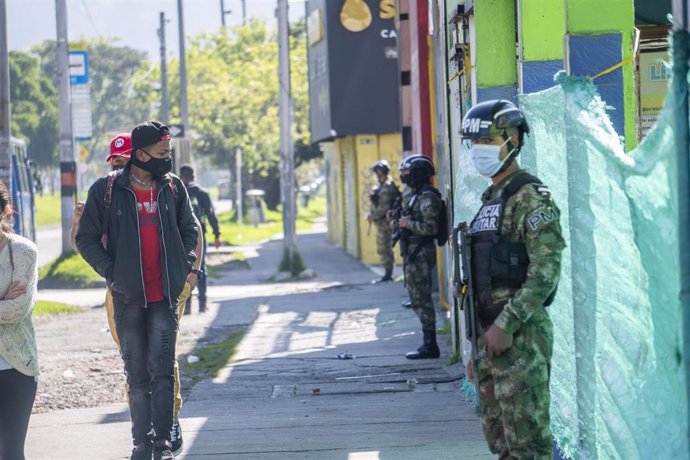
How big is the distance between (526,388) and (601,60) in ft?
6.74

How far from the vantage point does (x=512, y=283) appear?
223 inches

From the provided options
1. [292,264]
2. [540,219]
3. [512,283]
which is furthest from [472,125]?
[292,264]

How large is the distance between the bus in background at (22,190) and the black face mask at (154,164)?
16047mm

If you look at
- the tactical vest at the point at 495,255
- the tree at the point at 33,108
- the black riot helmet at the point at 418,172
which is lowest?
the tactical vest at the point at 495,255

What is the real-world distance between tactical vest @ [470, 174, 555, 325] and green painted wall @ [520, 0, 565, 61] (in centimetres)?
283

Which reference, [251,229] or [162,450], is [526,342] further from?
[251,229]

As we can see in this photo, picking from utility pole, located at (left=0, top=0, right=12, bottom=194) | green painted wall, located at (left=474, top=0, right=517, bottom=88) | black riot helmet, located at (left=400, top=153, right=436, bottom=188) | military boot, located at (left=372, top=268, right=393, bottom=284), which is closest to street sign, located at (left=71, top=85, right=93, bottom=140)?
military boot, located at (left=372, top=268, right=393, bottom=284)

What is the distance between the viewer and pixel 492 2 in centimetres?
973

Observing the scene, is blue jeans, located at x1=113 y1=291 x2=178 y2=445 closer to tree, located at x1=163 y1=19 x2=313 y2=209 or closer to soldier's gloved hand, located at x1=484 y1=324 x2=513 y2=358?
soldier's gloved hand, located at x1=484 y1=324 x2=513 y2=358

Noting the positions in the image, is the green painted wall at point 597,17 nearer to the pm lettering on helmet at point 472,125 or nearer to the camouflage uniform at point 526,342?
the pm lettering on helmet at point 472,125

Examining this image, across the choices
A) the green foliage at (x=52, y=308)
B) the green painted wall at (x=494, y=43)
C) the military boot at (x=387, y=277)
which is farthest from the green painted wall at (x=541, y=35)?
the military boot at (x=387, y=277)

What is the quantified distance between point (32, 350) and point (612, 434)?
9.15 ft

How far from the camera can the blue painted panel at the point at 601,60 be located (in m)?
6.88

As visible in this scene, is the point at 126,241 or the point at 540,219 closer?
the point at 540,219
